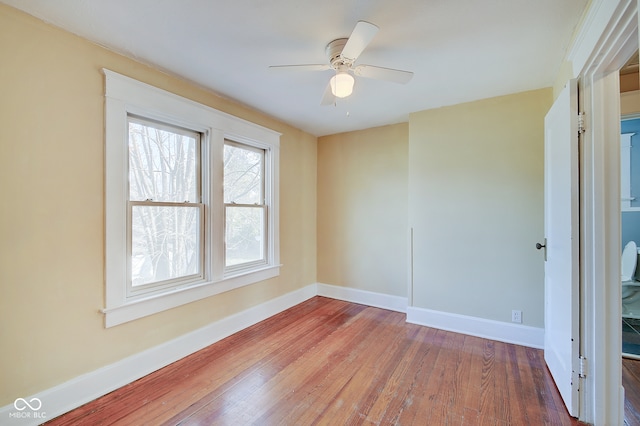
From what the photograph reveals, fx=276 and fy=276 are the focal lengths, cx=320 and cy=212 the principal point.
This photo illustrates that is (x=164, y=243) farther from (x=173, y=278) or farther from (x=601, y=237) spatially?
(x=601, y=237)

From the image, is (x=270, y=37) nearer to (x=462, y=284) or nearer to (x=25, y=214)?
(x=25, y=214)

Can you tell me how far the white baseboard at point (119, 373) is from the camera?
1.65 m

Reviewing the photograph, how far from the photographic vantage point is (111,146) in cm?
199

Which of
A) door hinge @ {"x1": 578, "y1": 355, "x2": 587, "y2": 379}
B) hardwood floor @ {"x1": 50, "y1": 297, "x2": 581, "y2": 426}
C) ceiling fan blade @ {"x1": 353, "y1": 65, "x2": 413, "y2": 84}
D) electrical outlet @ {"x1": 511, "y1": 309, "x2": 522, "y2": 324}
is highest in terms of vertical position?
ceiling fan blade @ {"x1": 353, "y1": 65, "x2": 413, "y2": 84}

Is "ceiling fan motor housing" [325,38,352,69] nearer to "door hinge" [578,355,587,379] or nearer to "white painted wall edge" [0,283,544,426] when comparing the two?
"door hinge" [578,355,587,379]

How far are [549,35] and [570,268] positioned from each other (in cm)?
152

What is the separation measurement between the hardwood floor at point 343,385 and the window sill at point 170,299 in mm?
486

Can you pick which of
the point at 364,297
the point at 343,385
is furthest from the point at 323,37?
the point at 364,297

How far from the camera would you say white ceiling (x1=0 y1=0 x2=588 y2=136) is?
5.15ft

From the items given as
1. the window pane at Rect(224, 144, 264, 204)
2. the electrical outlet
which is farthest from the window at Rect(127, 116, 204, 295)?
the electrical outlet

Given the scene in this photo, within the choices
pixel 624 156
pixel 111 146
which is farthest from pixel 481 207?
pixel 111 146

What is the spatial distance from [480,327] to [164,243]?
10.4 ft

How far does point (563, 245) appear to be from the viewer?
1.86m

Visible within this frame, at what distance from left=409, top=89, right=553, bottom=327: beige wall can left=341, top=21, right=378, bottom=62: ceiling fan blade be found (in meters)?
1.81
